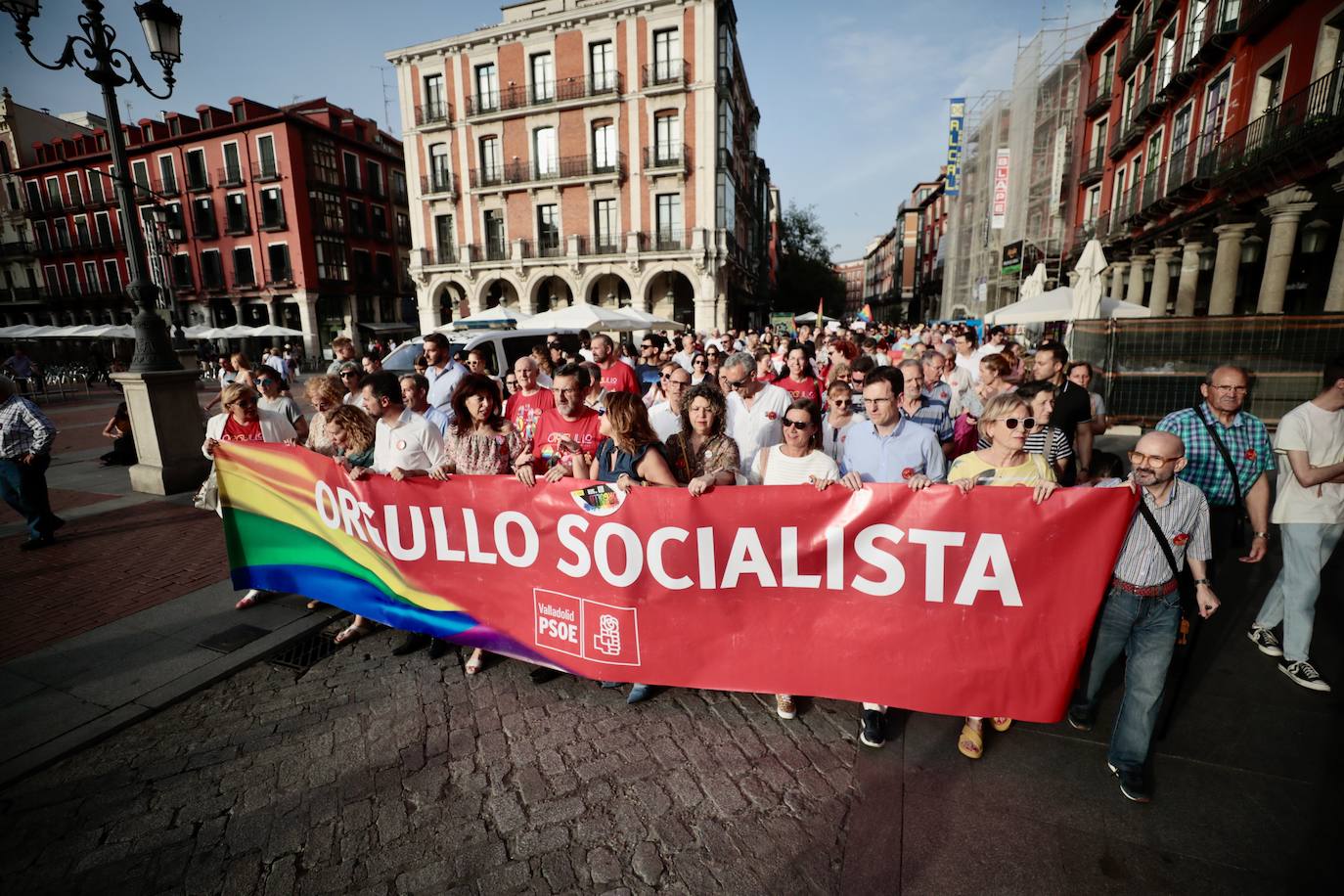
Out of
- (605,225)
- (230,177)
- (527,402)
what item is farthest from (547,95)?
(527,402)

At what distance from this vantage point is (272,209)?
34.8 metres

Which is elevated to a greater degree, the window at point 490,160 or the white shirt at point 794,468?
the window at point 490,160

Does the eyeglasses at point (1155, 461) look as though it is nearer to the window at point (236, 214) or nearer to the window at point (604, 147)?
the window at point (604, 147)

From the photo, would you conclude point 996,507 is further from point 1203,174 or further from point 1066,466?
A: point 1203,174

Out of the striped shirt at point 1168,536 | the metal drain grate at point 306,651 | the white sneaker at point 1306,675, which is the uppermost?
the striped shirt at point 1168,536

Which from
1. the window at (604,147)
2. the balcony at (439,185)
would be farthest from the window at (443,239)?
the window at (604,147)

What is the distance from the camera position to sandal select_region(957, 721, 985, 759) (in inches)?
118

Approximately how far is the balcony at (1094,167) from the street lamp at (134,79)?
1204 inches

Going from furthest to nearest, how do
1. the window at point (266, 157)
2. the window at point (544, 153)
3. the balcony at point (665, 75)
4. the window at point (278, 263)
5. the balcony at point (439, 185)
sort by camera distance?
the window at point (278, 263)
the window at point (266, 157)
the balcony at point (439, 185)
the window at point (544, 153)
the balcony at point (665, 75)

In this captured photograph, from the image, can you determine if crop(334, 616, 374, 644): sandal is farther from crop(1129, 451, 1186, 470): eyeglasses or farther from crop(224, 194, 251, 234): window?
crop(224, 194, 251, 234): window

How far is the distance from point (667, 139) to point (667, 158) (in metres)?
0.93

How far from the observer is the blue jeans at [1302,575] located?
3.39 m

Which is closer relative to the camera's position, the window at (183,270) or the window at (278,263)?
the window at (278,263)

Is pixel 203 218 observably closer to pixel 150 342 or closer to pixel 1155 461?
pixel 150 342
